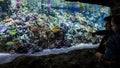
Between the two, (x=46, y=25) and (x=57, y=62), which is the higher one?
(x=57, y=62)

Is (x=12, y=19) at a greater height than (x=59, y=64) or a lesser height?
lesser

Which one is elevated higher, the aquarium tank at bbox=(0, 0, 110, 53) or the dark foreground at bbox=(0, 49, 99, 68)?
the dark foreground at bbox=(0, 49, 99, 68)

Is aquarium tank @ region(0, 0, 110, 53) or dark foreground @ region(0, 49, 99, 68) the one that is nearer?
dark foreground @ region(0, 49, 99, 68)

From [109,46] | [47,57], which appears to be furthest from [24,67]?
[109,46]

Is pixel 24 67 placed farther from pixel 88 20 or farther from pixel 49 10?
pixel 88 20

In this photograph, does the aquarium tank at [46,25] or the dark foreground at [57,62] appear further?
the aquarium tank at [46,25]

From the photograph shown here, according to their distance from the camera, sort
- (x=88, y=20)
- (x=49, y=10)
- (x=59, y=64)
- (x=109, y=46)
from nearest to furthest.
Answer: (x=109, y=46) → (x=59, y=64) → (x=49, y=10) → (x=88, y=20)

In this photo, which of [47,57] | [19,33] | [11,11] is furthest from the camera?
[11,11]

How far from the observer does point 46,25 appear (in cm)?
1179

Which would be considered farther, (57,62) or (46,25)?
(46,25)

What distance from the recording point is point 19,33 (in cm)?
1109

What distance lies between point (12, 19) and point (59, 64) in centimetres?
766

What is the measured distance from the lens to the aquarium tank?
1105cm

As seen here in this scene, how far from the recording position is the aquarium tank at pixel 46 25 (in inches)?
435
